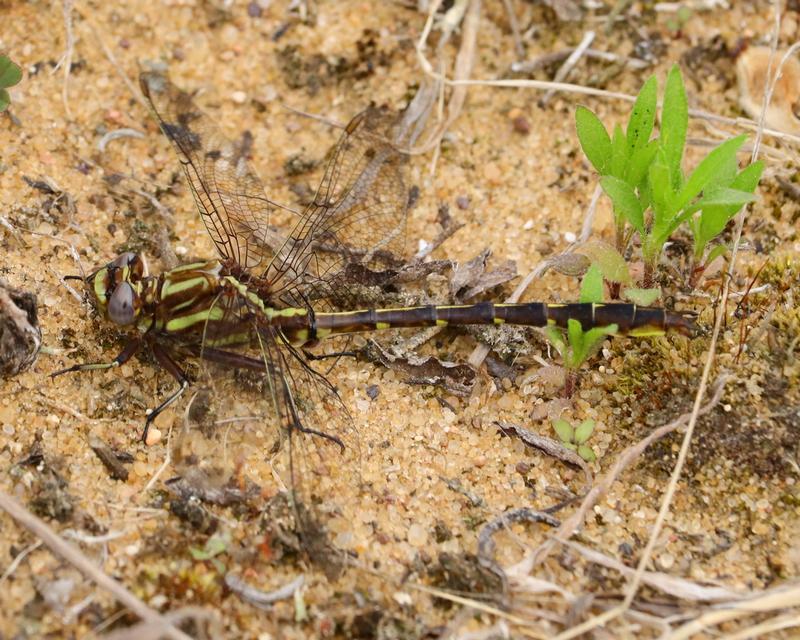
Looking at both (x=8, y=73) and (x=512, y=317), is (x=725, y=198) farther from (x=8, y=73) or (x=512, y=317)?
(x=8, y=73)

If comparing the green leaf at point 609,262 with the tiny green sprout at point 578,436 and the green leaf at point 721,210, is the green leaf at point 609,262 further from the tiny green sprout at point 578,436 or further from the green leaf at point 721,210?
the tiny green sprout at point 578,436

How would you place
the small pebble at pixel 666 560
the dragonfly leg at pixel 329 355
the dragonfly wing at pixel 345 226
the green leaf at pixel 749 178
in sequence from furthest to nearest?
the dragonfly wing at pixel 345 226, the dragonfly leg at pixel 329 355, the green leaf at pixel 749 178, the small pebble at pixel 666 560

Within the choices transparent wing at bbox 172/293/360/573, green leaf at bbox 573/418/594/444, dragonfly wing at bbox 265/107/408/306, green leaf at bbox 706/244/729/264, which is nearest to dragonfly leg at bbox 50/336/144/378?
transparent wing at bbox 172/293/360/573

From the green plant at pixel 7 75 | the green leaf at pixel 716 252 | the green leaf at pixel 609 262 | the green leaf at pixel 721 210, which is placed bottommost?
the green leaf at pixel 609 262

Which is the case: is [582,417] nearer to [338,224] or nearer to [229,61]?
[338,224]

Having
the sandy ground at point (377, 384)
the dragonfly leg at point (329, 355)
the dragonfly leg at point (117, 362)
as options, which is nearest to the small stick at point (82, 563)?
the sandy ground at point (377, 384)

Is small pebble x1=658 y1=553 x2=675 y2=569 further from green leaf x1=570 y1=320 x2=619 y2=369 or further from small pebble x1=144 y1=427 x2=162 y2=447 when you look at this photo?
small pebble x1=144 y1=427 x2=162 y2=447

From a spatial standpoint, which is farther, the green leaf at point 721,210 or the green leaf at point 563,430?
the green leaf at point 563,430
